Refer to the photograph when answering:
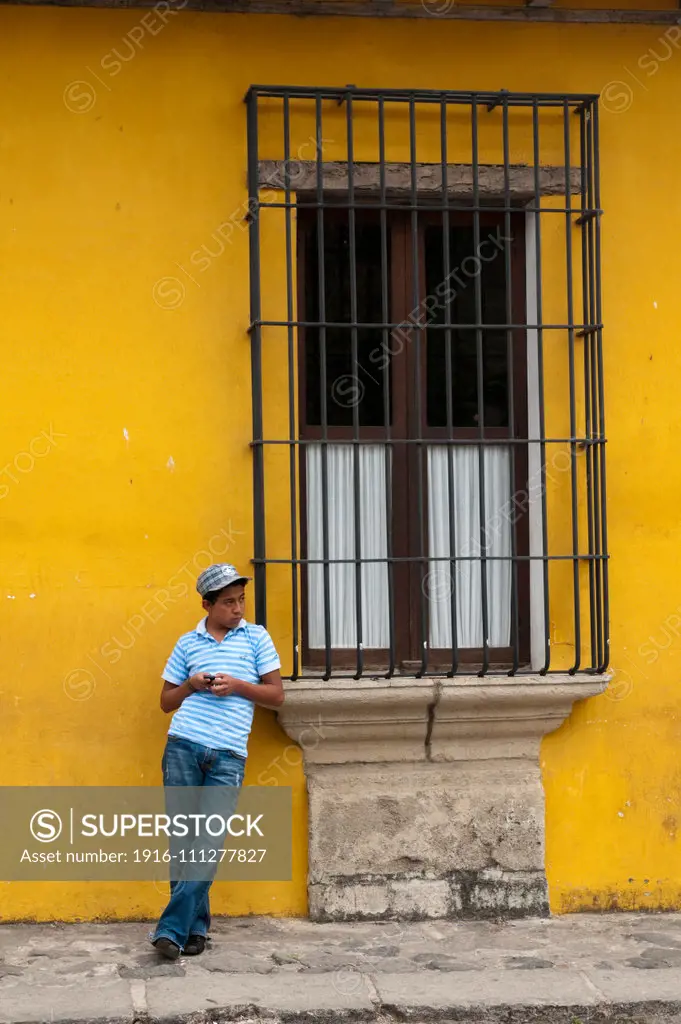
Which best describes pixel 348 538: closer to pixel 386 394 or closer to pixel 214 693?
pixel 386 394

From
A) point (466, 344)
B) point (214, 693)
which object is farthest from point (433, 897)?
point (466, 344)

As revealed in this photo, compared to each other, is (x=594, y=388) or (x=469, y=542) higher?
(x=594, y=388)

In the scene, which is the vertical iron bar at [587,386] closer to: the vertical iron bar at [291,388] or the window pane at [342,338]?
the window pane at [342,338]

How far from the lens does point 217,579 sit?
486cm

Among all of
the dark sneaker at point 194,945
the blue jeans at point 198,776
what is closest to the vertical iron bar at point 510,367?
the blue jeans at point 198,776

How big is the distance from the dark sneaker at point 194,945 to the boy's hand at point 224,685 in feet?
2.98

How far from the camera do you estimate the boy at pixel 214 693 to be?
191 inches

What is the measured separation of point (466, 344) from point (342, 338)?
0.54m

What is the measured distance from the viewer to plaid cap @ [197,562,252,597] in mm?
4848

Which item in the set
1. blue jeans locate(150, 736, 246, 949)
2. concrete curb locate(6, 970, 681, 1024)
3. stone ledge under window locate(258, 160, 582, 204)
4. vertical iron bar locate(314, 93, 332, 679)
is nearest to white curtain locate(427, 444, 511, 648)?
vertical iron bar locate(314, 93, 332, 679)

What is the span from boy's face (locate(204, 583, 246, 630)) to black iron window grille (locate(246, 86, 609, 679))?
17.5 inches

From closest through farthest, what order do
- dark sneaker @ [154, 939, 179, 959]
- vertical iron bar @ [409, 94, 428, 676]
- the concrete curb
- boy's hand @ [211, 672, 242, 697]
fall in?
the concrete curb
dark sneaker @ [154, 939, 179, 959]
boy's hand @ [211, 672, 242, 697]
vertical iron bar @ [409, 94, 428, 676]

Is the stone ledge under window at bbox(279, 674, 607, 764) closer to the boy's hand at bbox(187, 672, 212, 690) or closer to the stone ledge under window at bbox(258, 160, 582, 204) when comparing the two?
the boy's hand at bbox(187, 672, 212, 690)

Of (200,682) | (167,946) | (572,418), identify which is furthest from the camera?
(572,418)
